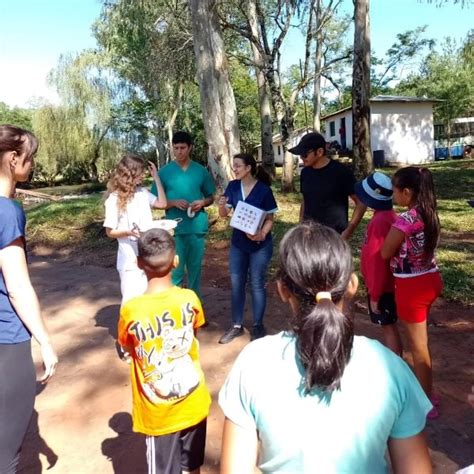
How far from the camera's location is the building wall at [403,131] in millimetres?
28109

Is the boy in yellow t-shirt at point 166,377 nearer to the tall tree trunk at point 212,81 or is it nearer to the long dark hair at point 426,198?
the long dark hair at point 426,198

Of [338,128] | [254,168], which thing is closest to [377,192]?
[254,168]

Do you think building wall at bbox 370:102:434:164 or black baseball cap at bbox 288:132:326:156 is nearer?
black baseball cap at bbox 288:132:326:156

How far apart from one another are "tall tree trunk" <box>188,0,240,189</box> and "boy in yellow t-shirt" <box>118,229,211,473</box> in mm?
7566

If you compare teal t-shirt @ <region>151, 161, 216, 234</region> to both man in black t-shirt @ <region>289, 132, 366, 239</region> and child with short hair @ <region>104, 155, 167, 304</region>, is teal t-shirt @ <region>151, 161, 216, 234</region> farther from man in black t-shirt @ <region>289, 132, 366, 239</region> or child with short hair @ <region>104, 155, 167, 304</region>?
man in black t-shirt @ <region>289, 132, 366, 239</region>

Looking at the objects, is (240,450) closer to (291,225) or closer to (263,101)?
(291,225)

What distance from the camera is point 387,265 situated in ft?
10.5

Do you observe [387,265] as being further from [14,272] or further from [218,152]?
[218,152]

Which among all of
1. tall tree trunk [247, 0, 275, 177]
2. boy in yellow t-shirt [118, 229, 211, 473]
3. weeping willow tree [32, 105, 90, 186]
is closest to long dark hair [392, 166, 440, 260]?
boy in yellow t-shirt [118, 229, 211, 473]

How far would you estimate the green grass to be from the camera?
21.2ft

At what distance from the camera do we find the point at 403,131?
28625 mm

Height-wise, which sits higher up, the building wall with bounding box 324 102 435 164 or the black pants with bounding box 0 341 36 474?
the building wall with bounding box 324 102 435 164

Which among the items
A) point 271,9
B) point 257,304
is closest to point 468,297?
point 257,304

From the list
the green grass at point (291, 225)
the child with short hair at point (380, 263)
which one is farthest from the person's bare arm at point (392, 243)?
the green grass at point (291, 225)
